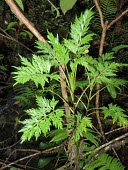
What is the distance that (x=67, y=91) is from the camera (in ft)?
5.21

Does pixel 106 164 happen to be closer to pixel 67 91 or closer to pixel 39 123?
pixel 67 91

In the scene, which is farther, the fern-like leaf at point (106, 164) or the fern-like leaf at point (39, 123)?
the fern-like leaf at point (106, 164)

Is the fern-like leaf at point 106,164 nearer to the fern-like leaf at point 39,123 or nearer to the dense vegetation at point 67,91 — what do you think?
the dense vegetation at point 67,91

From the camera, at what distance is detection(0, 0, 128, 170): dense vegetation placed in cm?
83

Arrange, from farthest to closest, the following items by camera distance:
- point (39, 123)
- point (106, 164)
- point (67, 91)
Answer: point (67, 91) → point (106, 164) → point (39, 123)

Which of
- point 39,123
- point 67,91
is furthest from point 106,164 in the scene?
point 39,123

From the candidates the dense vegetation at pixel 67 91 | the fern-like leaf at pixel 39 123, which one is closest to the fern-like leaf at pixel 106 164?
the dense vegetation at pixel 67 91

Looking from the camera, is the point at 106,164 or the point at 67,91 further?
the point at 67,91

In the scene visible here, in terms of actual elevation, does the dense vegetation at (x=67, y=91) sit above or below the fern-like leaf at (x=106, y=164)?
above

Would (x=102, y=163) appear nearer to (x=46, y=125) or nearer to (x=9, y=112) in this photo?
(x=46, y=125)

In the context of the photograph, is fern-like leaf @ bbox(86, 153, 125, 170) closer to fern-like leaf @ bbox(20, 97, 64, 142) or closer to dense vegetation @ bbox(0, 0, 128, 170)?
dense vegetation @ bbox(0, 0, 128, 170)

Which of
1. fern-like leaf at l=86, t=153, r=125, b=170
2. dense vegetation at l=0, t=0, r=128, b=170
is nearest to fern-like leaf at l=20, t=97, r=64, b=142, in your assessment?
dense vegetation at l=0, t=0, r=128, b=170

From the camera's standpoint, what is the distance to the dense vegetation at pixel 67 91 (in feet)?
2.73

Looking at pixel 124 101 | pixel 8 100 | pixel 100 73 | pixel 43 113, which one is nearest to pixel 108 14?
pixel 124 101
